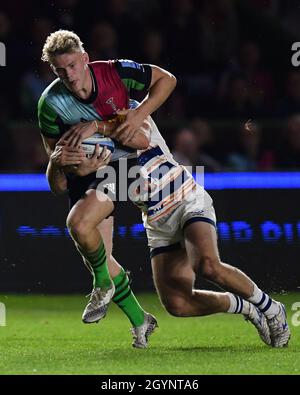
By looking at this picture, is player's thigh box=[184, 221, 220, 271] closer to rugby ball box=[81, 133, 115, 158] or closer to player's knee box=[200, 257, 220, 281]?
player's knee box=[200, 257, 220, 281]

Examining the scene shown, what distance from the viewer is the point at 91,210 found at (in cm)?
661

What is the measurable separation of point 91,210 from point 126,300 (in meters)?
0.68

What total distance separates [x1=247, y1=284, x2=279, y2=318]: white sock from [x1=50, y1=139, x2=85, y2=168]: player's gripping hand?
130 cm

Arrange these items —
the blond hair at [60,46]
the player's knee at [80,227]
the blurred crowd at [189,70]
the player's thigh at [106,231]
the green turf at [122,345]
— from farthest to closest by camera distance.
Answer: the blurred crowd at [189,70], the player's thigh at [106,231], the player's knee at [80,227], the blond hair at [60,46], the green turf at [122,345]

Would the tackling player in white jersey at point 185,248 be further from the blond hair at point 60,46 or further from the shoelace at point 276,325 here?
the blond hair at point 60,46

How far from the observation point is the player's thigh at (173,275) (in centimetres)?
700

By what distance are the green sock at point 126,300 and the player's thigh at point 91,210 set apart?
448 mm

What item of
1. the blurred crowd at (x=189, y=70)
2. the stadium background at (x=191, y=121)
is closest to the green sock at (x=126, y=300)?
the stadium background at (x=191, y=121)

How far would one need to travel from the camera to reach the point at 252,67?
462 inches

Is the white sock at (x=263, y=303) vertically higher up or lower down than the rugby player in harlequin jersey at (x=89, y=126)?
lower down

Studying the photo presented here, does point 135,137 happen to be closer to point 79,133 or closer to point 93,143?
point 93,143

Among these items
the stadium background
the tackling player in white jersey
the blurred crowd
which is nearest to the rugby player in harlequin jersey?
the tackling player in white jersey
